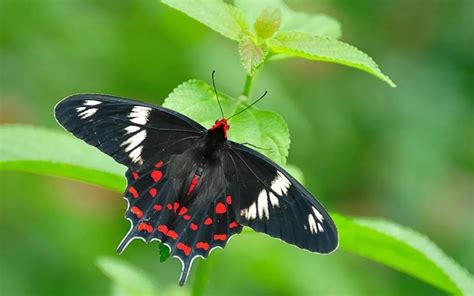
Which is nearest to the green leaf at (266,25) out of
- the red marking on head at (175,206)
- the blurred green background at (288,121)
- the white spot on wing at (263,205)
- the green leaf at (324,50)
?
the green leaf at (324,50)

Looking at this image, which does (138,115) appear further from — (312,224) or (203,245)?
(312,224)

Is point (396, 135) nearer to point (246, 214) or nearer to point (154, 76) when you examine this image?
point (154, 76)

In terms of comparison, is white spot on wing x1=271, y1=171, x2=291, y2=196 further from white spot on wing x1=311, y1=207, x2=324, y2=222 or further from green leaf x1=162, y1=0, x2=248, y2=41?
green leaf x1=162, y1=0, x2=248, y2=41

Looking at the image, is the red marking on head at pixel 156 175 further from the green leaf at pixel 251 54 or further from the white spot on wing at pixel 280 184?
the green leaf at pixel 251 54

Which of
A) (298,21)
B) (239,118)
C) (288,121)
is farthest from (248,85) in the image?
(288,121)

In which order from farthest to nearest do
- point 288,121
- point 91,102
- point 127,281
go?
point 288,121, point 127,281, point 91,102
